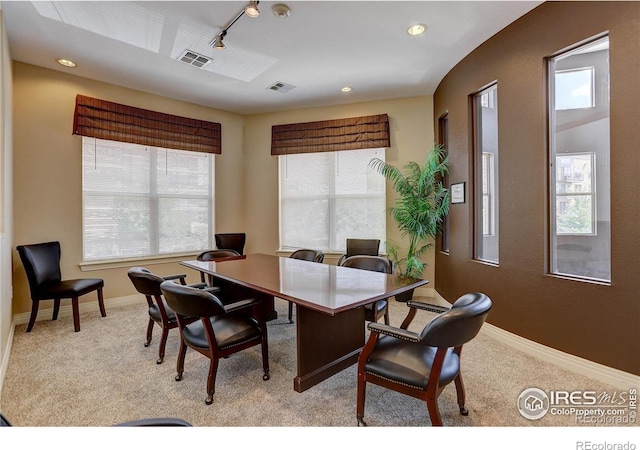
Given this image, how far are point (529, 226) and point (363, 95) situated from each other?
2851mm

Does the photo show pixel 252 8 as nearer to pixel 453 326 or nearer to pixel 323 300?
pixel 323 300

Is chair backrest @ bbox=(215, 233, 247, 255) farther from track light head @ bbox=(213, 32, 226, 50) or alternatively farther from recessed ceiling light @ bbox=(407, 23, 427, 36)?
recessed ceiling light @ bbox=(407, 23, 427, 36)

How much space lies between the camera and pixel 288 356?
2.70 metres

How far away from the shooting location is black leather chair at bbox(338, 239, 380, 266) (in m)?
4.34

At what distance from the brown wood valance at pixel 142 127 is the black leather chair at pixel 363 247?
2622 mm

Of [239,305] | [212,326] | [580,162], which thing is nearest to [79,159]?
[212,326]

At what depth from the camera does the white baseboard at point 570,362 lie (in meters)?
2.17

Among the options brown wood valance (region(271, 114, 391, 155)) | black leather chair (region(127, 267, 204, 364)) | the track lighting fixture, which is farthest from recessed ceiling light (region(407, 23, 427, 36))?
black leather chair (region(127, 267, 204, 364))

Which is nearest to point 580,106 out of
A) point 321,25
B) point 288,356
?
point 321,25

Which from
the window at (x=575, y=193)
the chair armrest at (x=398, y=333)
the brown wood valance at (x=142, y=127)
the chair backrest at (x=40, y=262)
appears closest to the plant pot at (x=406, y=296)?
the chair armrest at (x=398, y=333)

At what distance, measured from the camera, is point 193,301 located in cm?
192

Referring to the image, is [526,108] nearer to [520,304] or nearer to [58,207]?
[520,304]

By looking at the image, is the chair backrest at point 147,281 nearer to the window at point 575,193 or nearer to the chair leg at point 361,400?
the chair leg at point 361,400

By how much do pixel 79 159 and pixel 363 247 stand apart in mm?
3812
